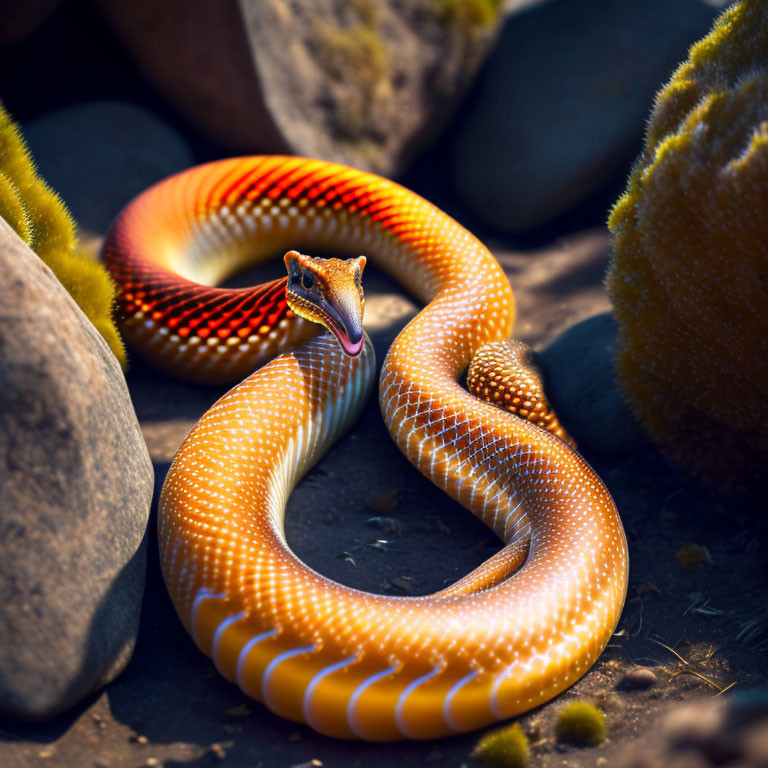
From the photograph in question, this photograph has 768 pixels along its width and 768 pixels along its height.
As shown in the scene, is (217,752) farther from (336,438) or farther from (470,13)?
(470,13)

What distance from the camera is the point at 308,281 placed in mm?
3723

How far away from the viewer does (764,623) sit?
3121 mm

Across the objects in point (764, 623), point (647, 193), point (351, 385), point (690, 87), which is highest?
point (690, 87)

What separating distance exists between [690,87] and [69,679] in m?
3.35

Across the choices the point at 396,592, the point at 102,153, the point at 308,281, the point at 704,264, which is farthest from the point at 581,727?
the point at 102,153

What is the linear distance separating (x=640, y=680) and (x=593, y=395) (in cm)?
157

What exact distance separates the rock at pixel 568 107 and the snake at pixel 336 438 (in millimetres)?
1528

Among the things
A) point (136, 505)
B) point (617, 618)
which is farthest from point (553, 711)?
point (136, 505)

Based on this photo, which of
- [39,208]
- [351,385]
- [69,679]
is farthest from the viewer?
[351,385]

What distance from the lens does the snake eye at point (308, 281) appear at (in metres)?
3.69

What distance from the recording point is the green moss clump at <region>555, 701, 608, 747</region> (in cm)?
264

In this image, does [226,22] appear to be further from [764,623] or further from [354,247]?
[764,623]

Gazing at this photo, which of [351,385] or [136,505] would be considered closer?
[136,505]

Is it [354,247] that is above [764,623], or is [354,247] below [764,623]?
above
